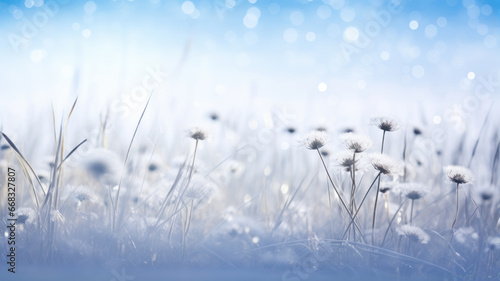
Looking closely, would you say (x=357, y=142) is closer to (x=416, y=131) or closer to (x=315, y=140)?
(x=315, y=140)

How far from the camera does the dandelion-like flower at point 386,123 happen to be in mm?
717

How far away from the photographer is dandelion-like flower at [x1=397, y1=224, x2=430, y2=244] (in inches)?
26.1

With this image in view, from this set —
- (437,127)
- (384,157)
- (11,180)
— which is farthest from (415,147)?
(11,180)

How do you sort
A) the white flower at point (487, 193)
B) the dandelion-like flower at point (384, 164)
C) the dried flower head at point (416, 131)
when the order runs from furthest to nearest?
1. the dried flower head at point (416, 131)
2. the white flower at point (487, 193)
3. the dandelion-like flower at point (384, 164)

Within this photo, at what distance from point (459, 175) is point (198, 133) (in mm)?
482

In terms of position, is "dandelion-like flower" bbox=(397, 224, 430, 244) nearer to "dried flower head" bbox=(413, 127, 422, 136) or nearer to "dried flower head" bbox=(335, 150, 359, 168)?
"dried flower head" bbox=(335, 150, 359, 168)

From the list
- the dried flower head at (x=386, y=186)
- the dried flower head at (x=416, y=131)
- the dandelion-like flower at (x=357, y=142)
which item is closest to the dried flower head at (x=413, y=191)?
the dried flower head at (x=386, y=186)

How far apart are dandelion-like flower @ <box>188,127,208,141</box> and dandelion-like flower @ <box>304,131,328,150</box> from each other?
0.19m

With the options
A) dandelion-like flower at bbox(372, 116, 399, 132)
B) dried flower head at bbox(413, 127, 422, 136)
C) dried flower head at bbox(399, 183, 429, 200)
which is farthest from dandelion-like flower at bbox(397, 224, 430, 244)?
dried flower head at bbox(413, 127, 422, 136)

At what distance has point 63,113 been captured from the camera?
695 mm

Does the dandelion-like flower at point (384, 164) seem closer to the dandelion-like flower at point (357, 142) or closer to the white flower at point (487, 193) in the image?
the dandelion-like flower at point (357, 142)

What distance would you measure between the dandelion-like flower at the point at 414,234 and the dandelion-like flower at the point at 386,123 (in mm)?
178

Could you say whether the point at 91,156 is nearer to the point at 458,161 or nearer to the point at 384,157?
the point at 384,157

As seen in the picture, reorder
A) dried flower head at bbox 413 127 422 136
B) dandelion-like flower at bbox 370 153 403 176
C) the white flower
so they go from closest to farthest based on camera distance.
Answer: dandelion-like flower at bbox 370 153 403 176 < the white flower < dried flower head at bbox 413 127 422 136
